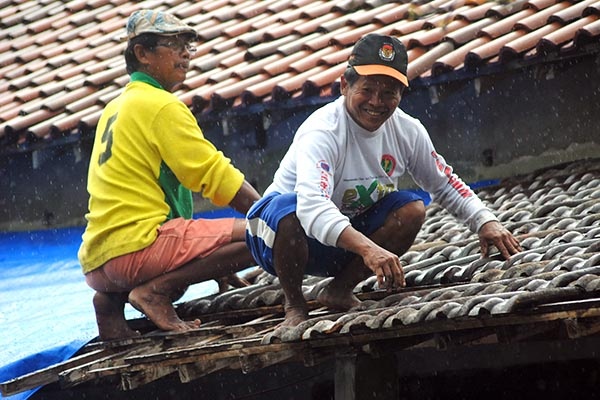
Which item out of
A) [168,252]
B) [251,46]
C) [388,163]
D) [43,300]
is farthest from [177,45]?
[251,46]

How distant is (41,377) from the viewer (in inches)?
198

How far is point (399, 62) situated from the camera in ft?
15.5

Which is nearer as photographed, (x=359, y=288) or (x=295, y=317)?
(x=295, y=317)

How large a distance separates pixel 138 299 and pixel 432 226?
2.01m

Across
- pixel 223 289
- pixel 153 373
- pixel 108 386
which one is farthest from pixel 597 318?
pixel 108 386

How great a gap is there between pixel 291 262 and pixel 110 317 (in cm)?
112

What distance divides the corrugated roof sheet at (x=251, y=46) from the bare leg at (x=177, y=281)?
105 inches

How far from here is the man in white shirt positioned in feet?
15.0

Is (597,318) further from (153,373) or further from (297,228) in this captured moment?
(153,373)

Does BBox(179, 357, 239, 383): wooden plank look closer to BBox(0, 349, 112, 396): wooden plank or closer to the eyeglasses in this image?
BBox(0, 349, 112, 396): wooden plank

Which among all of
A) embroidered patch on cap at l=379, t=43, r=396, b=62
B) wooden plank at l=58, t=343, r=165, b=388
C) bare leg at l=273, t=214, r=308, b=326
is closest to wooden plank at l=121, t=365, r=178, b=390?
wooden plank at l=58, t=343, r=165, b=388

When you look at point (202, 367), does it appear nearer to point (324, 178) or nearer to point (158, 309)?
point (158, 309)

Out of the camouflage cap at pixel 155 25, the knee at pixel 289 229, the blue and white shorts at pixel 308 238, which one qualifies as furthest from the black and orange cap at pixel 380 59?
the camouflage cap at pixel 155 25

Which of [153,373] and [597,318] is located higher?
[597,318]
